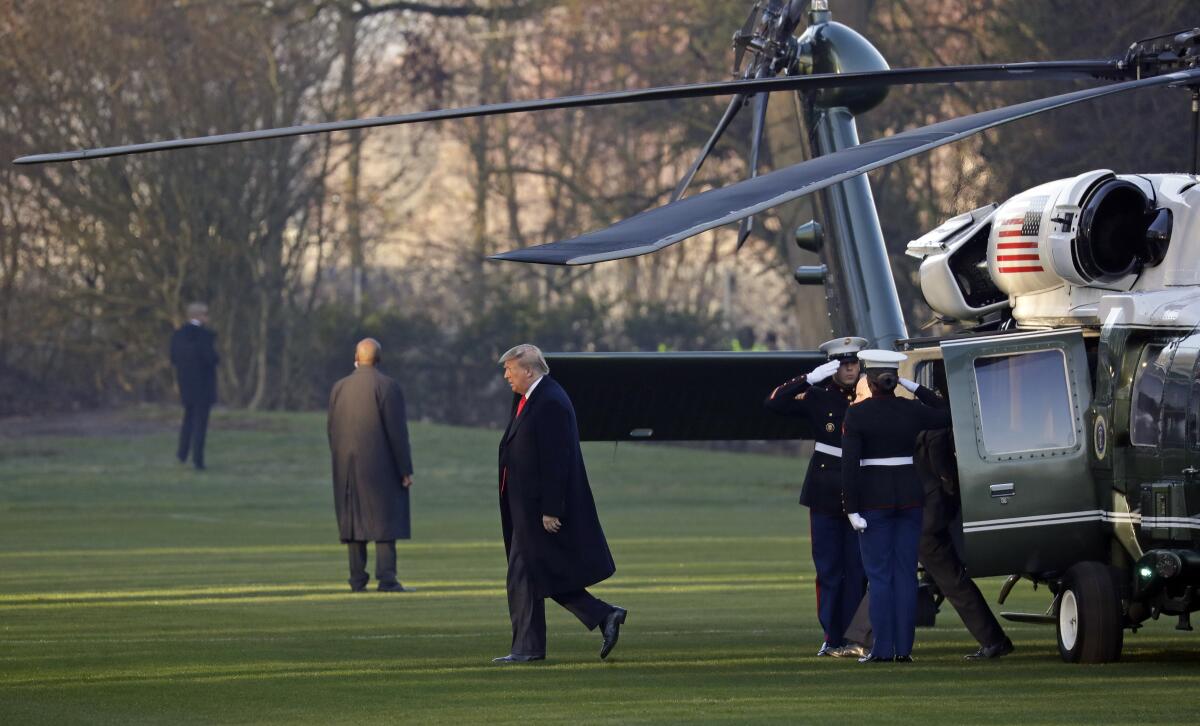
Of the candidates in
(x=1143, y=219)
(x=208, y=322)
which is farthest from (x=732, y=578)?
(x=208, y=322)

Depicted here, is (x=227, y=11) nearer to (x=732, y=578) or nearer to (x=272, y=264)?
(x=272, y=264)

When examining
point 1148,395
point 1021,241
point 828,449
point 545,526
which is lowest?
point 545,526

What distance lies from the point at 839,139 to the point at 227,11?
945 inches

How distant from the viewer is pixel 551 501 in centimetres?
1236

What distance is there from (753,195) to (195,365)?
24068 millimetres

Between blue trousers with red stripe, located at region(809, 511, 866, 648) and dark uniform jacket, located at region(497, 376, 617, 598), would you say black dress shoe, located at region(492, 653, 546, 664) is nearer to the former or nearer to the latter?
dark uniform jacket, located at region(497, 376, 617, 598)

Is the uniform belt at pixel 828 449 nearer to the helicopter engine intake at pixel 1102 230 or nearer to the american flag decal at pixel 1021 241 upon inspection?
the american flag decal at pixel 1021 241

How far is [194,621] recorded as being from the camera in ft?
48.6

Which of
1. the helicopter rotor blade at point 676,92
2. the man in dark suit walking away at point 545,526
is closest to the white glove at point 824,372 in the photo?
the man in dark suit walking away at point 545,526

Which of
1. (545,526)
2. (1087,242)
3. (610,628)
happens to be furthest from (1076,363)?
(545,526)

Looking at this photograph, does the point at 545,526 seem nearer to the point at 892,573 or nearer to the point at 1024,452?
the point at 892,573

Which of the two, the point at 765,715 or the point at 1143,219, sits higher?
the point at 1143,219

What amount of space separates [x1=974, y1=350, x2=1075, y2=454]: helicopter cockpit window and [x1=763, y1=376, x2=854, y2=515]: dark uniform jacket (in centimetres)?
82

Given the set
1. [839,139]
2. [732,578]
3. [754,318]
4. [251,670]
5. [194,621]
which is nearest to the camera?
[251,670]
